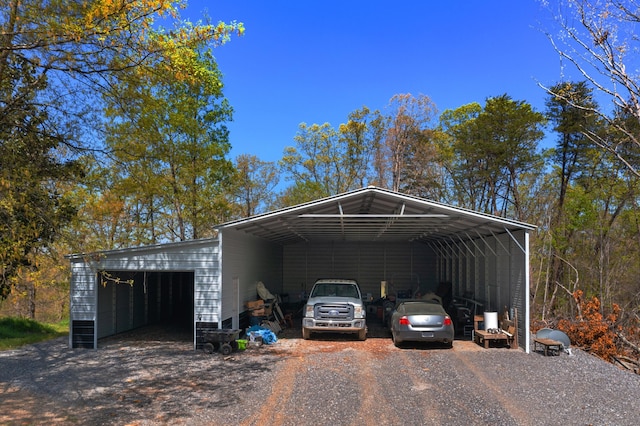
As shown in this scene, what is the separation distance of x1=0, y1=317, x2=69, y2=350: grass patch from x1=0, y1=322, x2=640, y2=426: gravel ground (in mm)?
2130

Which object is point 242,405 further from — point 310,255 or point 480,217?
point 310,255

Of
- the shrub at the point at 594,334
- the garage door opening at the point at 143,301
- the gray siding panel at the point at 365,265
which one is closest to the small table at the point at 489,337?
the shrub at the point at 594,334

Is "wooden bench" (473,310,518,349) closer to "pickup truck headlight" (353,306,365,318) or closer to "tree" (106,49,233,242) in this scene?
"pickup truck headlight" (353,306,365,318)

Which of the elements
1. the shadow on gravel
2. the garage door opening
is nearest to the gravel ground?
the shadow on gravel

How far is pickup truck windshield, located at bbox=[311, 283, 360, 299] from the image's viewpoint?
13984 mm

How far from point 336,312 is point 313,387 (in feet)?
15.2

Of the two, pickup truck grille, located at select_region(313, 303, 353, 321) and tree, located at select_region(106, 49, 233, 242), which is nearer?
pickup truck grille, located at select_region(313, 303, 353, 321)

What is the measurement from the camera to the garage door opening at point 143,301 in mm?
13719

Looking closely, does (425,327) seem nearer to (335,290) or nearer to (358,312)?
(358,312)

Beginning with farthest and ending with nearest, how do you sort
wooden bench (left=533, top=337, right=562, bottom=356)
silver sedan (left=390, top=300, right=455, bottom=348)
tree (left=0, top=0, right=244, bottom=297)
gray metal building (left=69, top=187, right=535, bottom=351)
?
gray metal building (left=69, top=187, right=535, bottom=351), silver sedan (left=390, top=300, right=455, bottom=348), wooden bench (left=533, top=337, right=562, bottom=356), tree (left=0, top=0, right=244, bottom=297)

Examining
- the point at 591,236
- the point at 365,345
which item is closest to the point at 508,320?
the point at 365,345

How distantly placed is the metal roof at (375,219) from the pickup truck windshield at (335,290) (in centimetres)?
200

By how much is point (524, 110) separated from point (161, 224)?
66.0 ft

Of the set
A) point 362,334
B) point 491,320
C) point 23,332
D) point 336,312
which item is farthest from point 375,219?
point 23,332
